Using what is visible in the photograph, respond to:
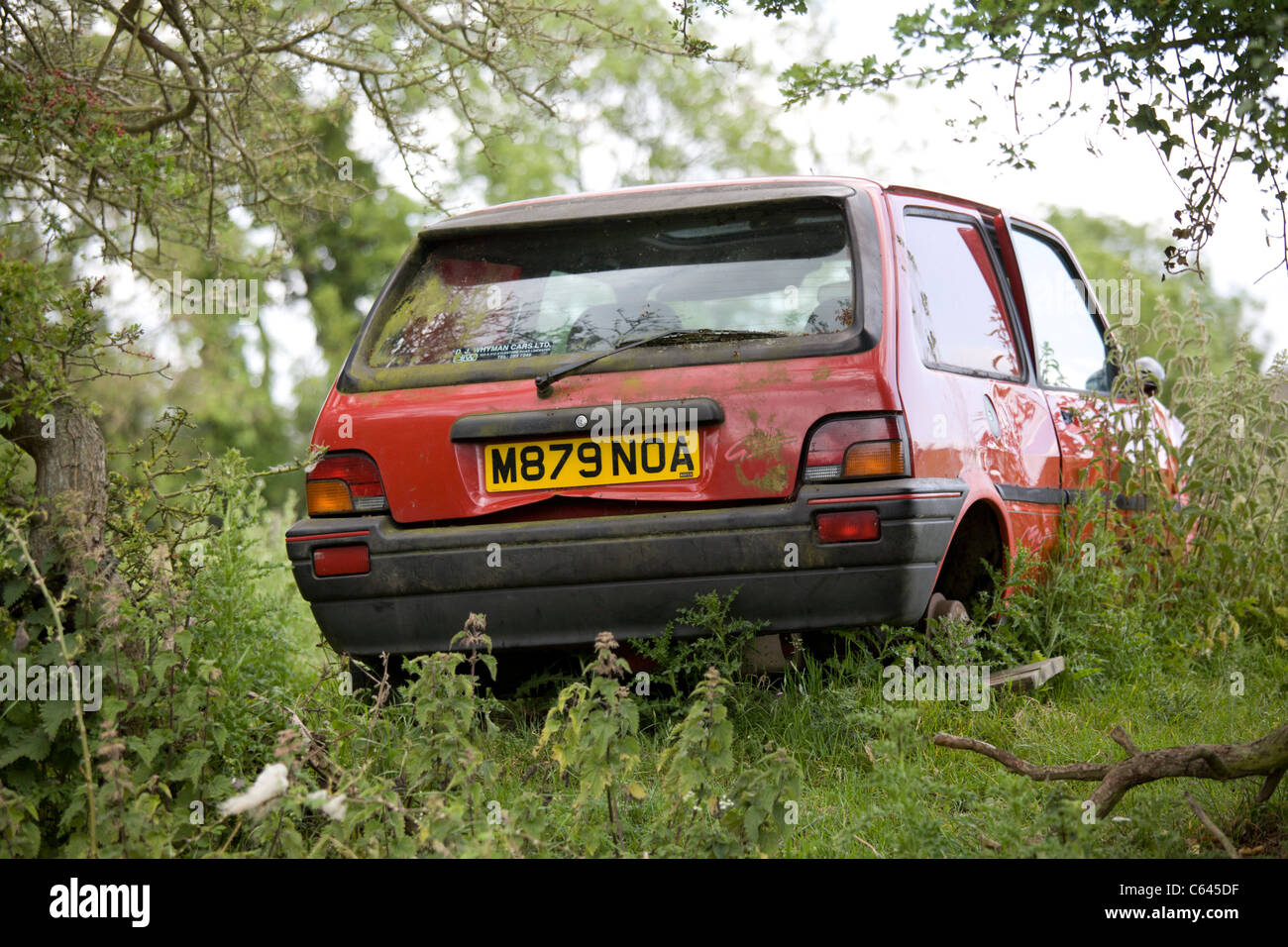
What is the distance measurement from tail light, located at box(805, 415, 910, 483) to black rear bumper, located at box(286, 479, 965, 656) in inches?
1.7

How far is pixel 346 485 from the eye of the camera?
4719mm

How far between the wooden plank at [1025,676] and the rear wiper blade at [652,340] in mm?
Answer: 1488

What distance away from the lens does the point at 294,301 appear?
36.8 m

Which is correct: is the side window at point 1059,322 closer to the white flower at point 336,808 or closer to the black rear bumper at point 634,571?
the black rear bumper at point 634,571

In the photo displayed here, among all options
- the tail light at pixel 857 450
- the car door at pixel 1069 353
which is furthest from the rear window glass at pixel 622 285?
the car door at pixel 1069 353

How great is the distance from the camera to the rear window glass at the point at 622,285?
4578 millimetres

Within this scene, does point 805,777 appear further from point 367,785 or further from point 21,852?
point 21,852

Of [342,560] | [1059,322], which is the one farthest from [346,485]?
[1059,322]

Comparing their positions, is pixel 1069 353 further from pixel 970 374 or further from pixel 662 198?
pixel 662 198

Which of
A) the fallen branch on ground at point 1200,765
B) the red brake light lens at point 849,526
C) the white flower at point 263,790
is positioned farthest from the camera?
the red brake light lens at point 849,526

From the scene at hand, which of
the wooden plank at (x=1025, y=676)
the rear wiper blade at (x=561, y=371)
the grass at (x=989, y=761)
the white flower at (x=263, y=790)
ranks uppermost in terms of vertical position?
the rear wiper blade at (x=561, y=371)

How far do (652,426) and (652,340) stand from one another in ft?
1.08
